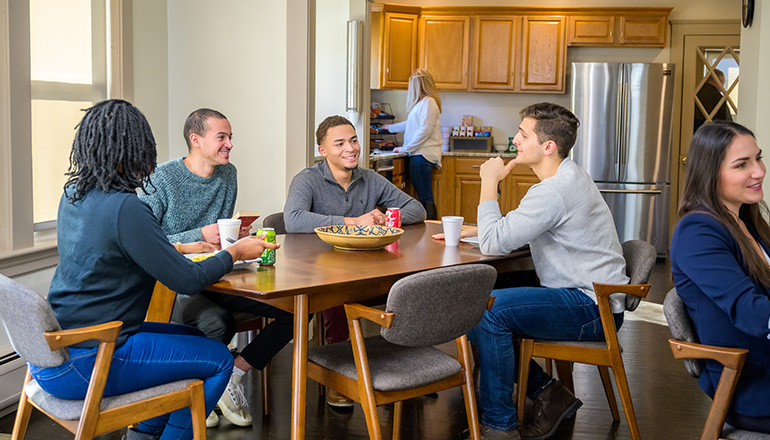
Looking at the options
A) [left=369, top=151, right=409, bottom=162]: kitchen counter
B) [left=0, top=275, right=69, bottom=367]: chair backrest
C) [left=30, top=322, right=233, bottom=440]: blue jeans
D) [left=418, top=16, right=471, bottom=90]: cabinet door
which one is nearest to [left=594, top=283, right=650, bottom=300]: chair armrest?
[left=30, top=322, right=233, bottom=440]: blue jeans

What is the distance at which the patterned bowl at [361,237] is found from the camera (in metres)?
2.65

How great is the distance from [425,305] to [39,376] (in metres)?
1.02

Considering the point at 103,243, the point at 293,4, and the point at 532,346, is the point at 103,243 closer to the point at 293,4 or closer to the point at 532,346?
the point at 532,346

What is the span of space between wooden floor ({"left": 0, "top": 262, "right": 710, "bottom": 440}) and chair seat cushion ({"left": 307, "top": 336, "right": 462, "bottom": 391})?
1.74 feet

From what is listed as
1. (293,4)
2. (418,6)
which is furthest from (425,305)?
(418,6)

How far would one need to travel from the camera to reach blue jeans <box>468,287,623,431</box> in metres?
2.56

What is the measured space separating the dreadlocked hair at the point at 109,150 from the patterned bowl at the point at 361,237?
0.87 m

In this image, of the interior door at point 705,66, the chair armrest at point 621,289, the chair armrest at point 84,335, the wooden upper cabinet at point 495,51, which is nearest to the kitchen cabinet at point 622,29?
the interior door at point 705,66

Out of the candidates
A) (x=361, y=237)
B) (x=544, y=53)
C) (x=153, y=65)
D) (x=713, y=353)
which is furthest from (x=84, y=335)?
(x=544, y=53)

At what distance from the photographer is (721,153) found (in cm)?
197

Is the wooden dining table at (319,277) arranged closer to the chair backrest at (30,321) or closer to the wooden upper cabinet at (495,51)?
the chair backrest at (30,321)

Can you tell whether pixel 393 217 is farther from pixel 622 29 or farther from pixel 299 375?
pixel 622 29

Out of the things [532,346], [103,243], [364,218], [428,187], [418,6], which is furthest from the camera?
[418,6]

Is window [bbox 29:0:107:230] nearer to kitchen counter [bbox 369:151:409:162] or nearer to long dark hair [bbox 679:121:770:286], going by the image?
long dark hair [bbox 679:121:770:286]
